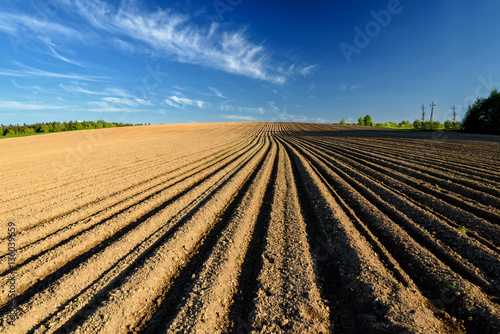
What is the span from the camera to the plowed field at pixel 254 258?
2912mm

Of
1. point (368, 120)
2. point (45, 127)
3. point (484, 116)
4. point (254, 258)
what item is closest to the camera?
point (254, 258)

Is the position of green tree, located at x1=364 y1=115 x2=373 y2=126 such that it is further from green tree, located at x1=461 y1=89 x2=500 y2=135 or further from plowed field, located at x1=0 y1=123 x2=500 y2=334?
plowed field, located at x1=0 y1=123 x2=500 y2=334

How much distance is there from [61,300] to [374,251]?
17.3 ft

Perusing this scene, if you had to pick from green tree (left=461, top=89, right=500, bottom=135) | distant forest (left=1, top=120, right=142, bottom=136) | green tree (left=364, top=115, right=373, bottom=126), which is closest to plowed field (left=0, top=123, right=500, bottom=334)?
green tree (left=461, top=89, right=500, bottom=135)

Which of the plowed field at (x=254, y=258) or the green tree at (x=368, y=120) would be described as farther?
the green tree at (x=368, y=120)

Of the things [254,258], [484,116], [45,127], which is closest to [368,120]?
[484,116]

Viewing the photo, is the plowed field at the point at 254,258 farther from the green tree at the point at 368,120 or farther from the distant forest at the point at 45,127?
the green tree at the point at 368,120

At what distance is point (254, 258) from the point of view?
4.25m

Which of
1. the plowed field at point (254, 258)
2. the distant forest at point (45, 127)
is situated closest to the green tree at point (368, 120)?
the plowed field at point (254, 258)

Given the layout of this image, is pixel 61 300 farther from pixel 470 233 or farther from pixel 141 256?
pixel 470 233

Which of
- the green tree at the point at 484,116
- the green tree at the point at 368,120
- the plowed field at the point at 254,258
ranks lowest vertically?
the plowed field at the point at 254,258

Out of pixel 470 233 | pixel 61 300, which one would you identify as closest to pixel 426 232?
pixel 470 233

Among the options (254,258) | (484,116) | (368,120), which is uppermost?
(368,120)

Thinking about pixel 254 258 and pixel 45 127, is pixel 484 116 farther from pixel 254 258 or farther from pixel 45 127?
pixel 45 127
